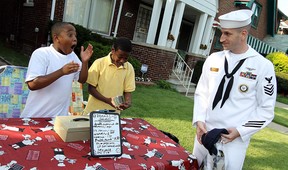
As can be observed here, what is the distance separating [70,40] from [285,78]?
55.0ft

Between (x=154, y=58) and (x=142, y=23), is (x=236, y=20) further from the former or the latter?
(x=142, y=23)

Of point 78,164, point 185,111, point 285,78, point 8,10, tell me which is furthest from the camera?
point 285,78

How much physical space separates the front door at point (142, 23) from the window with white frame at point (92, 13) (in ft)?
5.77

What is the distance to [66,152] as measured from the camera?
1.66 m

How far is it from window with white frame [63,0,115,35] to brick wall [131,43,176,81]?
1.86 metres

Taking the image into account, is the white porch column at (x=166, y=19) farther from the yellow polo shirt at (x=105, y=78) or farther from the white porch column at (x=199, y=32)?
the yellow polo shirt at (x=105, y=78)

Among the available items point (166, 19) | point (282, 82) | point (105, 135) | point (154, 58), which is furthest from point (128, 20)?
point (282, 82)

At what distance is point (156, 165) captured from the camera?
179 centimetres

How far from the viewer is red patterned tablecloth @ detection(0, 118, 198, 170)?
1496mm

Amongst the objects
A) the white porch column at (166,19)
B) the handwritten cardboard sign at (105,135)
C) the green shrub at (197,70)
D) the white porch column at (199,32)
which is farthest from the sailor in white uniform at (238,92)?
the green shrub at (197,70)

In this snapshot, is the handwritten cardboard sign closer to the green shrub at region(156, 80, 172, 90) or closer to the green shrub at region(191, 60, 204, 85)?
the green shrub at region(156, 80, 172, 90)

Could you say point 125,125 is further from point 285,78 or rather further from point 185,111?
point 285,78

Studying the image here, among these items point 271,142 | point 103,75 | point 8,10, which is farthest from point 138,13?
point 103,75

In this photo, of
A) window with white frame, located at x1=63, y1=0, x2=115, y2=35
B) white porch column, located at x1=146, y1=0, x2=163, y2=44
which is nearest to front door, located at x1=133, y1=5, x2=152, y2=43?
window with white frame, located at x1=63, y1=0, x2=115, y2=35
